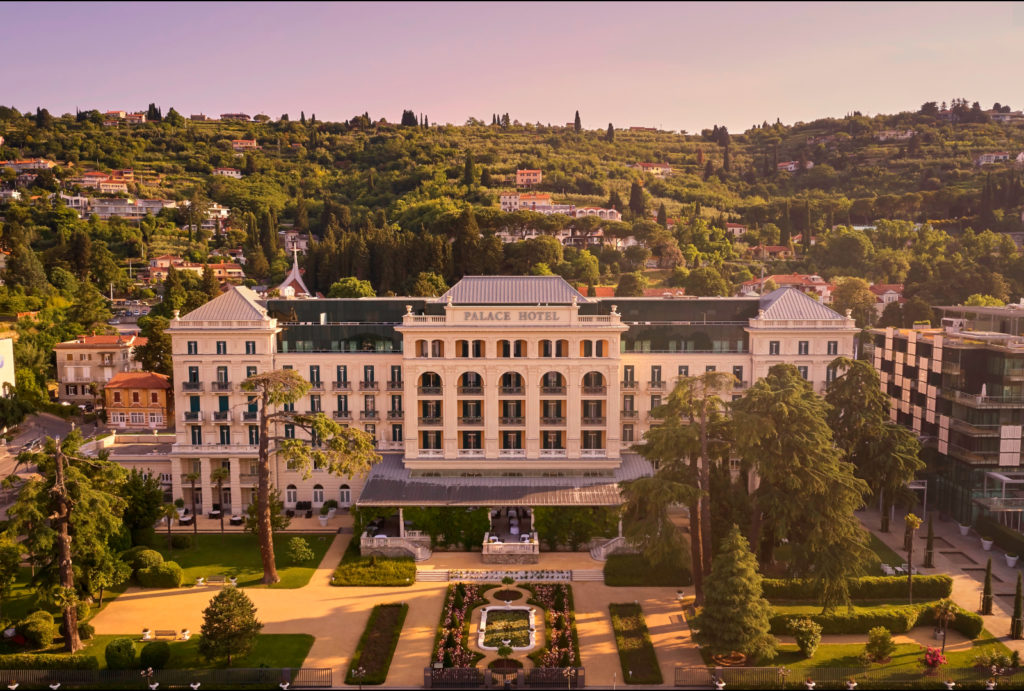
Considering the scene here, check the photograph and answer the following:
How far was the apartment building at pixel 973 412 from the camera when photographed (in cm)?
6444

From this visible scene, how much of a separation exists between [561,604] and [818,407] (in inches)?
894

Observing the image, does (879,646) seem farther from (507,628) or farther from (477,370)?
(477,370)

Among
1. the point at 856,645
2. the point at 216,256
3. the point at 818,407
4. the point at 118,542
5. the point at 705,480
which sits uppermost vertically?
the point at 216,256

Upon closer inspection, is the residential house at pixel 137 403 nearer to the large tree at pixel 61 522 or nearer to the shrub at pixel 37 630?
the large tree at pixel 61 522

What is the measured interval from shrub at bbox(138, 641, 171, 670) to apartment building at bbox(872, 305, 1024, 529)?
6320 cm

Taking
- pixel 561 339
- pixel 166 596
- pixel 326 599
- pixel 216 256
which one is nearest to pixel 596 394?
pixel 561 339

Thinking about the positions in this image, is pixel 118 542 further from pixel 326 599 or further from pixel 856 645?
pixel 856 645

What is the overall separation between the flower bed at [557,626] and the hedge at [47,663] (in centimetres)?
2506

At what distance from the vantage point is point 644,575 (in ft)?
182

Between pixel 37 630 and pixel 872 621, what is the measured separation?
168 ft

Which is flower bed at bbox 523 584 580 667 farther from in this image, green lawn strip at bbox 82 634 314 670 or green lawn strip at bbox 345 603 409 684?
green lawn strip at bbox 82 634 314 670

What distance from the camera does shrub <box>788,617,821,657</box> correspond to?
43.9 meters

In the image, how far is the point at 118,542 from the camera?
53594mm

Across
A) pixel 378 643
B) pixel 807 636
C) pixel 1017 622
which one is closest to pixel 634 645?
pixel 807 636
